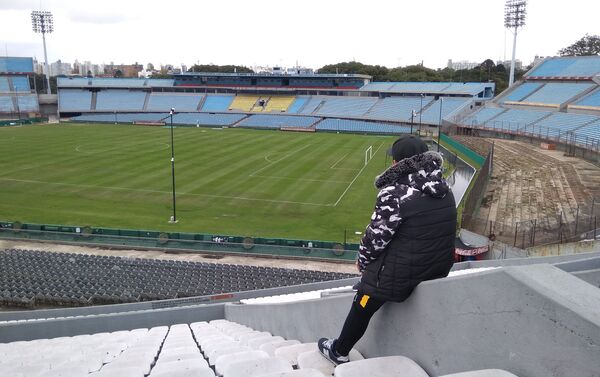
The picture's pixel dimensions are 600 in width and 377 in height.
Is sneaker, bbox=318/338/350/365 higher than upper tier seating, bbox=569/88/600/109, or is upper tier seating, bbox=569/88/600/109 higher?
upper tier seating, bbox=569/88/600/109

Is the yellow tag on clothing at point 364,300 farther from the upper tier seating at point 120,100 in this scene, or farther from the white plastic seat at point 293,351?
the upper tier seating at point 120,100

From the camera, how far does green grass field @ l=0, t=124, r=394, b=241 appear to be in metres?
28.2

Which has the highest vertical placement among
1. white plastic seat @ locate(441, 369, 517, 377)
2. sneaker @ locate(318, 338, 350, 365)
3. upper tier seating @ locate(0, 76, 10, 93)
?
upper tier seating @ locate(0, 76, 10, 93)

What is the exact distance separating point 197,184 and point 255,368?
33.8m

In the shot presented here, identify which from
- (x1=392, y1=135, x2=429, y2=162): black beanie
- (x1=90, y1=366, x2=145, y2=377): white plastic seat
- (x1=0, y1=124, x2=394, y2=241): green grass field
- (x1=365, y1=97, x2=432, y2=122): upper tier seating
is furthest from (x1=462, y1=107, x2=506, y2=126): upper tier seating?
(x1=90, y1=366, x2=145, y2=377): white plastic seat

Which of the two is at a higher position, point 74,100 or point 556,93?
point 556,93

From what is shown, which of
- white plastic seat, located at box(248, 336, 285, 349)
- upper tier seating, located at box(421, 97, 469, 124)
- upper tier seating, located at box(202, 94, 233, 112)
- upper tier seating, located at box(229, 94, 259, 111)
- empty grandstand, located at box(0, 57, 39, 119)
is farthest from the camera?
upper tier seating, located at box(202, 94, 233, 112)

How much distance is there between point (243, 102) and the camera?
94.8 metres

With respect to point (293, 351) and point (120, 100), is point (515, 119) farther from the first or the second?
point (120, 100)

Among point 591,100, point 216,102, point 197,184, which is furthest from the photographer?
point 216,102

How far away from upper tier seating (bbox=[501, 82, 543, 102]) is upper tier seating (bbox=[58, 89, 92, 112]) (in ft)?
246

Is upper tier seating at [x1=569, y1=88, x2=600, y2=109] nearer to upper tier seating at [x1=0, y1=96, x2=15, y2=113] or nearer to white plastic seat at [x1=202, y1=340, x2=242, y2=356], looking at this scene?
white plastic seat at [x1=202, y1=340, x2=242, y2=356]

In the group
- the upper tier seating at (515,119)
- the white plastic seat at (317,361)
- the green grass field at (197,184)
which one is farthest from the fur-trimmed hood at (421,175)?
the upper tier seating at (515,119)

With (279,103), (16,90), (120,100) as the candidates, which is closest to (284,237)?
(279,103)
